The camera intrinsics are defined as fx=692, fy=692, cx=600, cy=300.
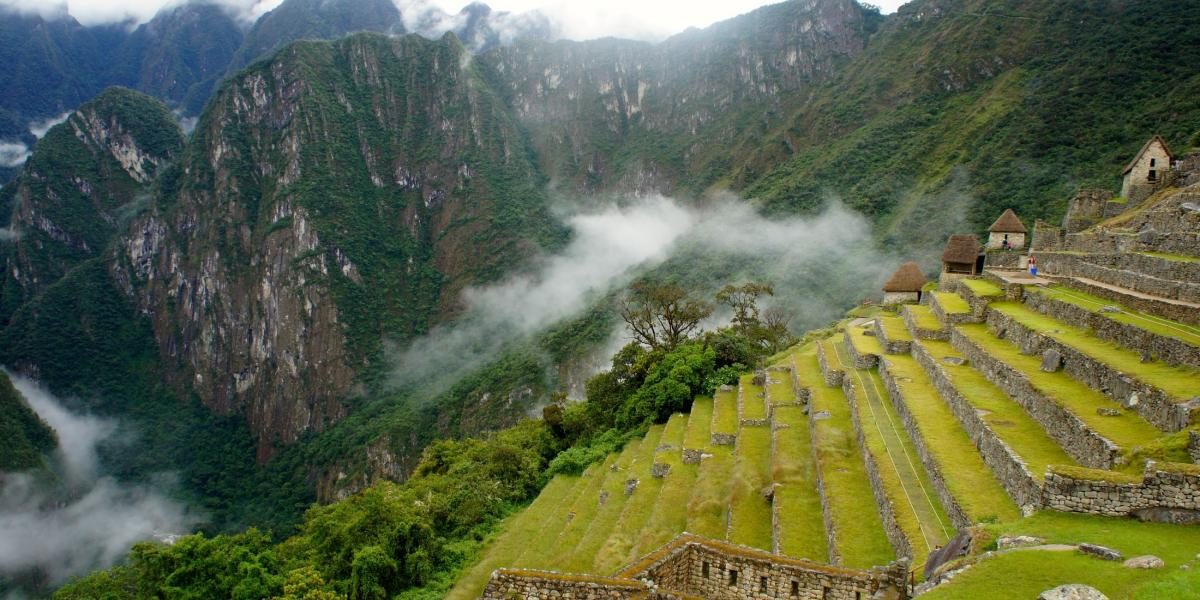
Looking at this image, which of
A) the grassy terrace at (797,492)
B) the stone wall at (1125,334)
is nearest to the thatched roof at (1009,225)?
the stone wall at (1125,334)

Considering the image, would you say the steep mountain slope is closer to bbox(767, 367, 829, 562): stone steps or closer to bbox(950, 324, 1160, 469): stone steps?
bbox(767, 367, 829, 562): stone steps

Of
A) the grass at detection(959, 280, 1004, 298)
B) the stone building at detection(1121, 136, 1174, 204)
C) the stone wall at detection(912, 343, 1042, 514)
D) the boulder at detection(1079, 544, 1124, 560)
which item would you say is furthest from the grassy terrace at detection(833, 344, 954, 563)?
the stone building at detection(1121, 136, 1174, 204)

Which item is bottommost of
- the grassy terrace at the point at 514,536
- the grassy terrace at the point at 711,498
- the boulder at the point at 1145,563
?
the grassy terrace at the point at 514,536

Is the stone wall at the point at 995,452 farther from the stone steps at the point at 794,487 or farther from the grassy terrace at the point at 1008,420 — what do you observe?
the stone steps at the point at 794,487

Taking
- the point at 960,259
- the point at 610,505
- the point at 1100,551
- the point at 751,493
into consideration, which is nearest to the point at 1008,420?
the point at 751,493

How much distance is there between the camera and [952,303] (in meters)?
22.4

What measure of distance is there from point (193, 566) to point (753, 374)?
20619 millimetres

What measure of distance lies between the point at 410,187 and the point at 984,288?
564 ft

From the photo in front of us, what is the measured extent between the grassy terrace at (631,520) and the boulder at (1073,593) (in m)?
9.16

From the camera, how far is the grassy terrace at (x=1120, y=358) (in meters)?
10.4

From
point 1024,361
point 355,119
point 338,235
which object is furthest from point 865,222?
point 355,119

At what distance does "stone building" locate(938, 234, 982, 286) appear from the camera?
96.9 ft

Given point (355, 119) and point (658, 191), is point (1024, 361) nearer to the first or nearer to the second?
point (658, 191)

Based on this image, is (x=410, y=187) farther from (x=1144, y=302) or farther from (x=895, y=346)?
(x=1144, y=302)
